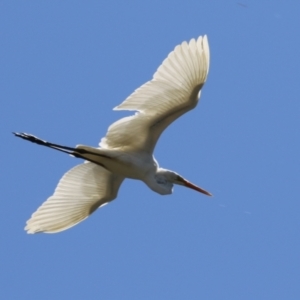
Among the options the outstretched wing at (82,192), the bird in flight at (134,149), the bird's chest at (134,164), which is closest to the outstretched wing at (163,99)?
the bird in flight at (134,149)

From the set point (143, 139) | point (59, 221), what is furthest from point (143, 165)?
point (59, 221)

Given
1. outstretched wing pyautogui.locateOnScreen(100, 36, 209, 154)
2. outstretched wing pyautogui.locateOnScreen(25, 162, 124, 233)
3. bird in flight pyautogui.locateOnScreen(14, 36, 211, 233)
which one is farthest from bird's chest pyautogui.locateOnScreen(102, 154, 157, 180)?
outstretched wing pyautogui.locateOnScreen(25, 162, 124, 233)

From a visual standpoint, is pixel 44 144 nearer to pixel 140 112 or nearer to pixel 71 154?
pixel 71 154

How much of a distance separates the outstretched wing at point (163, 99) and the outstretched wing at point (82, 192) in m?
0.61

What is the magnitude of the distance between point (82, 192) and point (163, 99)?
69.3 inches

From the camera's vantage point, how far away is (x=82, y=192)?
509 inches

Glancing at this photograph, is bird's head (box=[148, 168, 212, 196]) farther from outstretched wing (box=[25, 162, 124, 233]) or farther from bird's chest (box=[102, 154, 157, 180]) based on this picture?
outstretched wing (box=[25, 162, 124, 233])

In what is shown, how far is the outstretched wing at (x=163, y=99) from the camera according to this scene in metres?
11.5

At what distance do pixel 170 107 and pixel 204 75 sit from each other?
0.54 meters

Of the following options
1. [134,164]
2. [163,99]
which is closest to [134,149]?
[134,164]

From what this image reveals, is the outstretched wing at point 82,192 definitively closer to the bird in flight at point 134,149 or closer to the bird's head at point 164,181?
the bird in flight at point 134,149

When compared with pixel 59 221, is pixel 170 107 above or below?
above

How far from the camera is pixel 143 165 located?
12.2m

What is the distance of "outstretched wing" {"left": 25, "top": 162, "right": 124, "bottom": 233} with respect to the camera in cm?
1281
